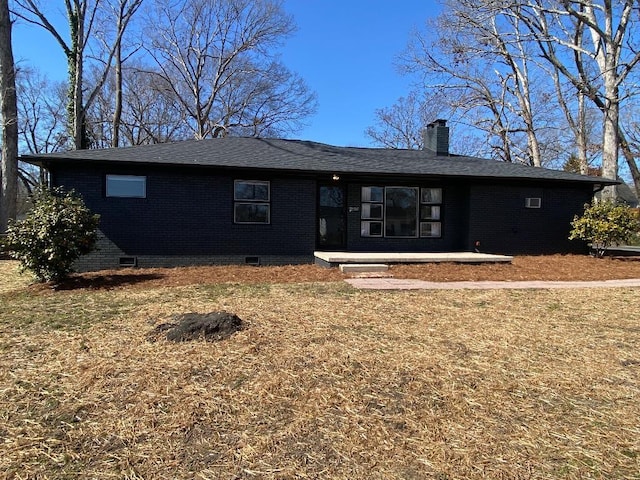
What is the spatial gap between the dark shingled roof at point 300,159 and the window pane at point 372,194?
26.9 inches

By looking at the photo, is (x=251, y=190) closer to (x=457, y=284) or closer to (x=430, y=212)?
(x=430, y=212)

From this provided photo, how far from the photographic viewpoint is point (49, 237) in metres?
7.38

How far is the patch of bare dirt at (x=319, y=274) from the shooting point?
8.02 meters

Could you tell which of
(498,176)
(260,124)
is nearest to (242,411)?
(498,176)

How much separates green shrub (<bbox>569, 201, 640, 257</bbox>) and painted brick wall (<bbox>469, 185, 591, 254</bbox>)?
53 cm

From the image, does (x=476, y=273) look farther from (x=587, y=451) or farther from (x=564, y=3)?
(x=564, y=3)

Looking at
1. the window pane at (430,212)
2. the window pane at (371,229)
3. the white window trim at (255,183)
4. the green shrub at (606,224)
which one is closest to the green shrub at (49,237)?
the white window trim at (255,183)

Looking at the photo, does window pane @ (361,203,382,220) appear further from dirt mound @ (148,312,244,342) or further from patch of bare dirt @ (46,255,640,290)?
dirt mound @ (148,312,244,342)

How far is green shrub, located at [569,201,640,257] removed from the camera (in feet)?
38.0

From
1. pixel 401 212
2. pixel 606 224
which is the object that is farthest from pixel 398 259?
pixel 606 224

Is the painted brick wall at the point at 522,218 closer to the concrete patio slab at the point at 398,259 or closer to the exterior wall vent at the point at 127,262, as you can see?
the concrete patio slab at the point at 398,259

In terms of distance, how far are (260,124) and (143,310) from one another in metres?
24.8

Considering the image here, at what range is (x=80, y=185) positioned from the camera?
32.0 ft

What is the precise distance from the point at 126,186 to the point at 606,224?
43.1 ft
